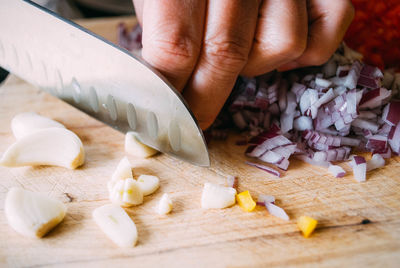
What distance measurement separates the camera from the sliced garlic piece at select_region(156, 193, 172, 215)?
0.87m

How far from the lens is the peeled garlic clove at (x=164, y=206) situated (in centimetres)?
87

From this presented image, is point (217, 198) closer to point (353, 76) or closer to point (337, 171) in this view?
point (337, 171)

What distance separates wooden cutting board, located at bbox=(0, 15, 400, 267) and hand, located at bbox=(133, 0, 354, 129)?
0.24 metres

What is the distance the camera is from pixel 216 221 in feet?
2.82

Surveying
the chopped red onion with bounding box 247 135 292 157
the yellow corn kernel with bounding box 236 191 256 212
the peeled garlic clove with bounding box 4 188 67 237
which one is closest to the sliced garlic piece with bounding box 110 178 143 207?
the peeled garlic clove with bounding box 4 188 67 237

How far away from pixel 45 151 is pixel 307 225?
2.40 feet

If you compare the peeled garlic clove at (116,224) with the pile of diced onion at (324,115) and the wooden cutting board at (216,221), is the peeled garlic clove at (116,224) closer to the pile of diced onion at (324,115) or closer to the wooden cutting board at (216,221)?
the wooden cutting board at (216,221)

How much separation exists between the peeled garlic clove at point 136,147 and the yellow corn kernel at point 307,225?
1.59 ft

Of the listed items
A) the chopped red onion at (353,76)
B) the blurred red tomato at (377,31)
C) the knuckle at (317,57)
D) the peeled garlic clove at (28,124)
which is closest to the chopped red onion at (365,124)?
the chopped red onion at (353,76)

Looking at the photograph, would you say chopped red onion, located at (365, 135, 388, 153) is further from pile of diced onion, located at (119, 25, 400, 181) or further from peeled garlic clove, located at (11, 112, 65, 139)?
peeled garlic clove, located at (11, 112, 65, 139)

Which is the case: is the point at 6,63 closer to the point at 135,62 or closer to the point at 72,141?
the point at 72,141


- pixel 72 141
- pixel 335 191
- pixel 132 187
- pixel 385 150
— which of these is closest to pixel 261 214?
pixel 335 191

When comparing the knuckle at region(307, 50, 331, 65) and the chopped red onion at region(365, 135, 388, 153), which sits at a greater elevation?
the knuckle at region(307, 50, 331, 65)

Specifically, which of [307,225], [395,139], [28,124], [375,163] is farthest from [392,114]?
[28,124]
